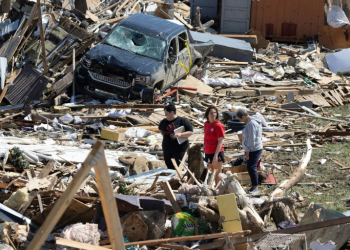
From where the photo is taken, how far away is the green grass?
31.7 ft

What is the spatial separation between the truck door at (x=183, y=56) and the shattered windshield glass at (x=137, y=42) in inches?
39.5

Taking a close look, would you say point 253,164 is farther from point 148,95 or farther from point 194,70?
point 194,70

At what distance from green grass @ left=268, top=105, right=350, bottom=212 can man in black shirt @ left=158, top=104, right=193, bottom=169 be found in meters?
1.99

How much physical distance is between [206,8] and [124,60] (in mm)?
15673

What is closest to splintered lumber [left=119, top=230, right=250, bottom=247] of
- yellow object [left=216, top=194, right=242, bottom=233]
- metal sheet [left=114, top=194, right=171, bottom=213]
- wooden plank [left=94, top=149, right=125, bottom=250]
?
yellow object [left=216, top=194, right=242, bottom=233]

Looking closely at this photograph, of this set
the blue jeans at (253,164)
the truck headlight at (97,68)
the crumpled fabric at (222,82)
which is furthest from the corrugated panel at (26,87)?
the blue jeans at (253,164)

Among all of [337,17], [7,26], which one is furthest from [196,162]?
[337,17]

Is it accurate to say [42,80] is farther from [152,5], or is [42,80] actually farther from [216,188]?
[152,5]

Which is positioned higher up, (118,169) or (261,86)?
(118,169)

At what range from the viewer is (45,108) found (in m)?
14.9

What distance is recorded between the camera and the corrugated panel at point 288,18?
2712cm

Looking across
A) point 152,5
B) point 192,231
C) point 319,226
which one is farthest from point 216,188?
point 152,5

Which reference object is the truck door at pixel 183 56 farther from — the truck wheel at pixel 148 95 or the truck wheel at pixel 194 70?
the truck wheel at pixel 148 95

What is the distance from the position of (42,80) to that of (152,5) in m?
12.4
